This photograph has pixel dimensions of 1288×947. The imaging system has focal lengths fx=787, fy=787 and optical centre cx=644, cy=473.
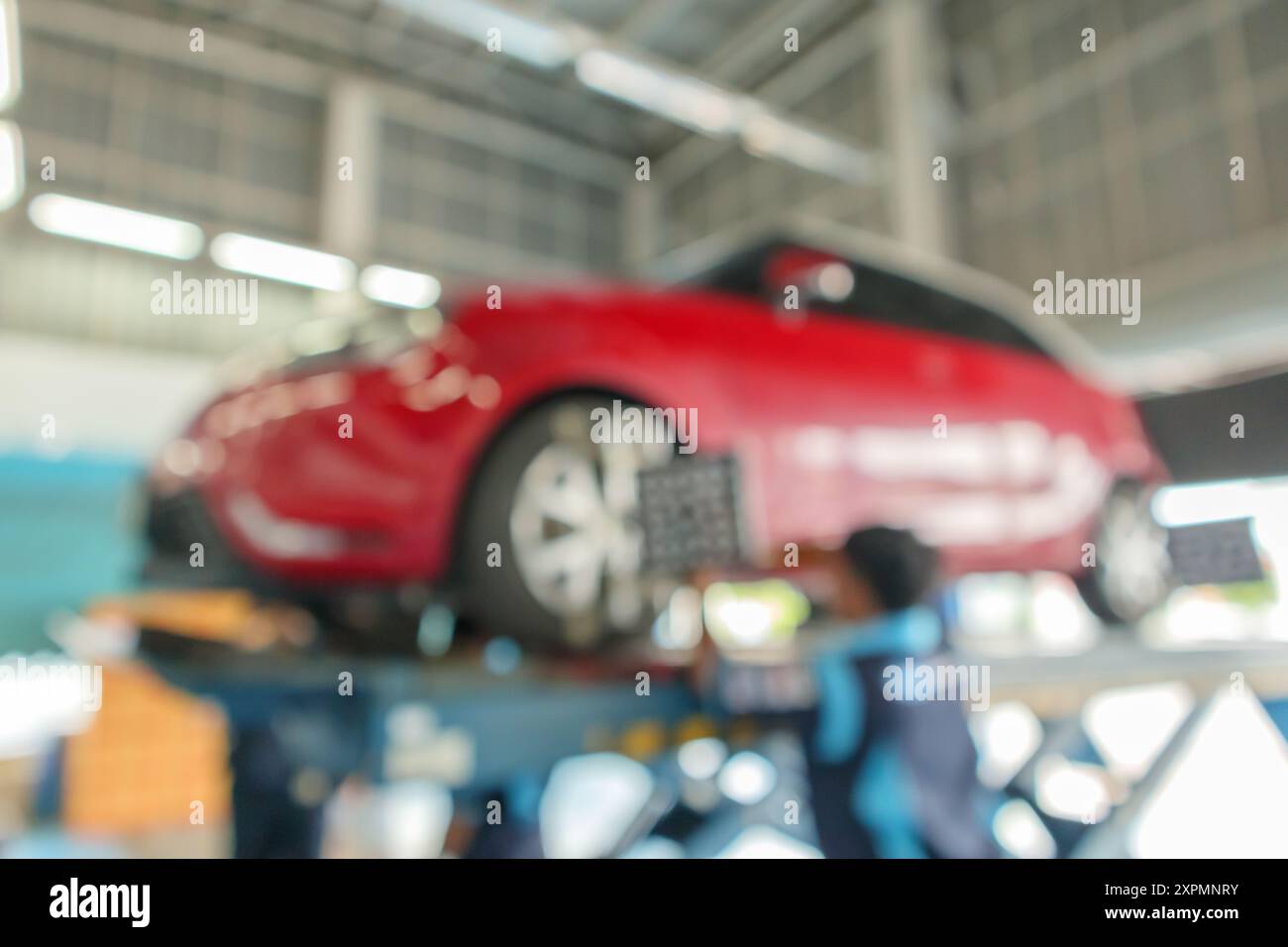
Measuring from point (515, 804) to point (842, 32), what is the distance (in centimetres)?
284

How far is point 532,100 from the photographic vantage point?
2988 millimetres

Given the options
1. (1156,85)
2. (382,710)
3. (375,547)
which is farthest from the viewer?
(1156,85)

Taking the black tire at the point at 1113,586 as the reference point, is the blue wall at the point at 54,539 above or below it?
above

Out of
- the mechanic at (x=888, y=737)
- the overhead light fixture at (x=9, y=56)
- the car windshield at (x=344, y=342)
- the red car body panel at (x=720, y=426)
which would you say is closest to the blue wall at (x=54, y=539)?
the car windshield at (x=344, y=342)

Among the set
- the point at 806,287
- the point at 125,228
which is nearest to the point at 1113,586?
the point at 806,287

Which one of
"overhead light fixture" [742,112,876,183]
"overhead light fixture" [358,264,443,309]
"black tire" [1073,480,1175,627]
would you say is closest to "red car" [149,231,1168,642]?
"black tire" [1073,480,1175,627]

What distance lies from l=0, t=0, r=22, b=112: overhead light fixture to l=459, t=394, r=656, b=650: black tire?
241cm

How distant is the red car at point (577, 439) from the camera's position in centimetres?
89

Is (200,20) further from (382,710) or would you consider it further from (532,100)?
(382,710)

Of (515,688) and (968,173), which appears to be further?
(968,173)

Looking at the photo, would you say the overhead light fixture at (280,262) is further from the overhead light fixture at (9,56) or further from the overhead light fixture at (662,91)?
the overhead light fixture at (662,91)

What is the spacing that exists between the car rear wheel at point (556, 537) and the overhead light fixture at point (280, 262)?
2.64 metres
